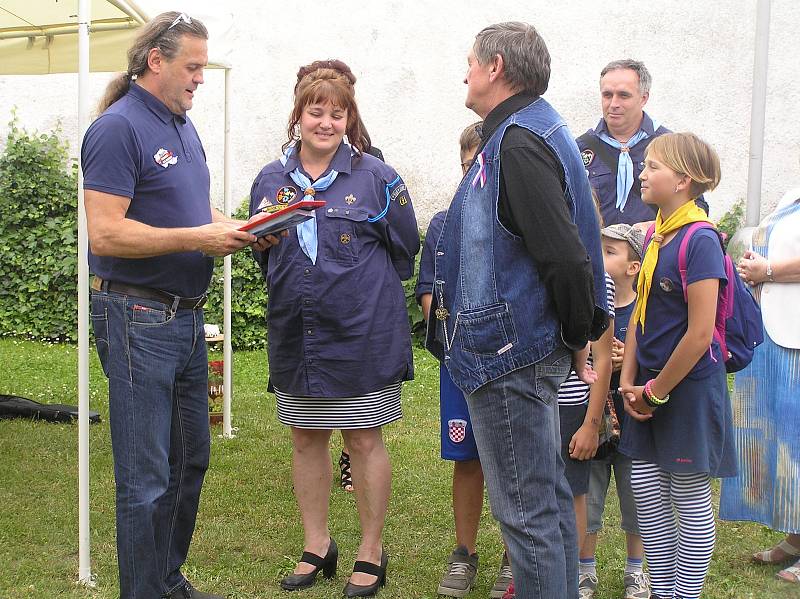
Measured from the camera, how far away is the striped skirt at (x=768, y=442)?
405 centimetres

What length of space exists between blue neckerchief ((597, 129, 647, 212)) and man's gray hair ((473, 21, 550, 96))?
1.53 metres

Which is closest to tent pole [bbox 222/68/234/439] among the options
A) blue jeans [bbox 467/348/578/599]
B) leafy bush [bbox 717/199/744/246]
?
blue jeans [bbox 467/348/578/599]

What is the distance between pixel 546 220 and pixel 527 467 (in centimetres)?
76

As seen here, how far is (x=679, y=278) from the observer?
11.4 ft

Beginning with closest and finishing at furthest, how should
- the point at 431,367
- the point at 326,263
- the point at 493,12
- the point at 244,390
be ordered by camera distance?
the point at 326,263 → the point at 244,390 → the point at 431,367 → the point at 493,12

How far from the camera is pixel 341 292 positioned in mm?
3900

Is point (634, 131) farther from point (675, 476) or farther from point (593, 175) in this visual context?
point (675, 476)

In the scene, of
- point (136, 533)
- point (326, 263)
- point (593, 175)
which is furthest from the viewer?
point (593, 175)

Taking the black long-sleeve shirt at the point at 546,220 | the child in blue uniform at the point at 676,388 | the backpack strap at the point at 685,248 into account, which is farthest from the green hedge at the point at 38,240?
the black long-sleeve shirt at the point at 546,220

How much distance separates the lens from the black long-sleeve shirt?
2.75m

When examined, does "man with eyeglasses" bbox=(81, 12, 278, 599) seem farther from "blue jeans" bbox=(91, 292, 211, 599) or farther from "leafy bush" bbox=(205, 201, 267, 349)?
"leafy bush" bbox=(205, 201, 267, 349)

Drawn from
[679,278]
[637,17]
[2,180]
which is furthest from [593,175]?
[2,180]

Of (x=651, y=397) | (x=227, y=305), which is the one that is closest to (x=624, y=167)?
(x=651, y=397)

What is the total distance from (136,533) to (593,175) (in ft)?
8.39
